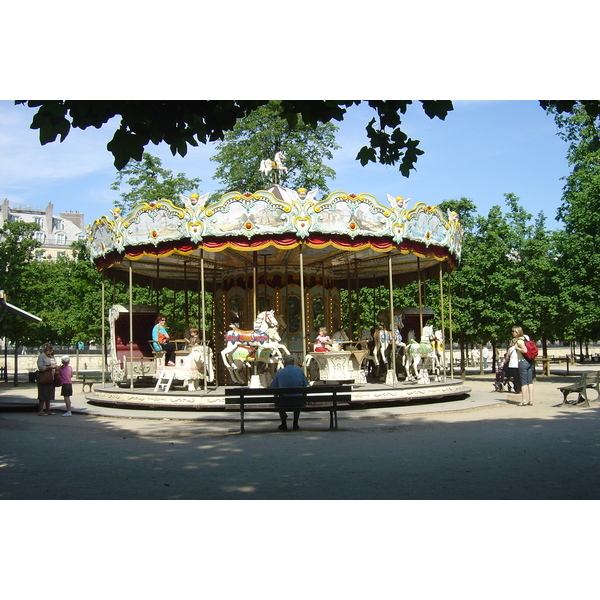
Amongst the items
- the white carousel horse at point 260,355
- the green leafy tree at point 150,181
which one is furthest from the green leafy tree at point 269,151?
the white carousel horse at point 260,355

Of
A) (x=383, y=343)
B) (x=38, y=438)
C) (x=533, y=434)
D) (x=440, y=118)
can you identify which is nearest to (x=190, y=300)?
(x=383, y=343)

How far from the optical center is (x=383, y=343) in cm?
1850

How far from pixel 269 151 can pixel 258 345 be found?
2084 centimetres

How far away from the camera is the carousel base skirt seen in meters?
14.0

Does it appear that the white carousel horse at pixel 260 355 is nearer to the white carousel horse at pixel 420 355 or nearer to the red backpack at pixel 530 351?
the white carousel horse at pixel 420 355

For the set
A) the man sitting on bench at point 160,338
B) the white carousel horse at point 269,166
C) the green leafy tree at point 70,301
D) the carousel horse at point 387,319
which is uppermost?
the white carousel horse at point 269,166

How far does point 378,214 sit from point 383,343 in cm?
471

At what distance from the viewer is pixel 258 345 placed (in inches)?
579

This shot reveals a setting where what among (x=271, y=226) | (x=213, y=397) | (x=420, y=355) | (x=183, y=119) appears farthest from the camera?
(x=420, y=355)

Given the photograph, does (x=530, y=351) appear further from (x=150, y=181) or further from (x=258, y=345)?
(x=150, y=181)

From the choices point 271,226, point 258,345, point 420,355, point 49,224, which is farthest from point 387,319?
point 49,224

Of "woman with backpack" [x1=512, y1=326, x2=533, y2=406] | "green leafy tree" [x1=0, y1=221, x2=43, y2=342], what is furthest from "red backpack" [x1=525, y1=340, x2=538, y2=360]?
"green leafy tree" [x1=0, y1=221, x2=43, y2=342]

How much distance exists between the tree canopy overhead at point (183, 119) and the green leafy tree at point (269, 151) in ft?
83.4

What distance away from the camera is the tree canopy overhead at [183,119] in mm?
5531
